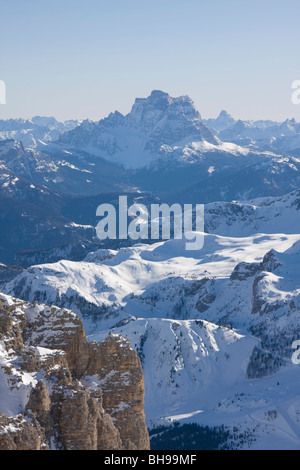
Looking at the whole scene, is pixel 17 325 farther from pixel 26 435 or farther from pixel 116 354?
pixel 26 435

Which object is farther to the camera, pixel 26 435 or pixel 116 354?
pixel 116 354

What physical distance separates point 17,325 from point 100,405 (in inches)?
277

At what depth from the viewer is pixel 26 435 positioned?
45125 millimetres

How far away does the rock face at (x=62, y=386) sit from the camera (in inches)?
1858

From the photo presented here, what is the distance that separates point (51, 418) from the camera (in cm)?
4838

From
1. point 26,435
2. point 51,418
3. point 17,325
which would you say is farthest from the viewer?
point 17,325

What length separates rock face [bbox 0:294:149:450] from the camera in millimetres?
47188

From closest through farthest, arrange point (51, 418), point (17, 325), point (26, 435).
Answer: point (26, 435) → point (51, 418) → point (17, 325)

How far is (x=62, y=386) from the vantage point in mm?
49281
